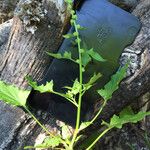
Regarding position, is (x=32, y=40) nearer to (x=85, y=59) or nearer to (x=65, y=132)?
(x=85, y=59)

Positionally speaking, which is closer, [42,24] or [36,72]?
[42,24]

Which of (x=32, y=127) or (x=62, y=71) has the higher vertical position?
(x=62, y=71)

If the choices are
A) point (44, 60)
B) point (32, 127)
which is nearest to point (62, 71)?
point (44, 60)

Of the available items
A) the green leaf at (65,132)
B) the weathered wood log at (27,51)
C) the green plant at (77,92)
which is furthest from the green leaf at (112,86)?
the weathered wood log at (27,51)

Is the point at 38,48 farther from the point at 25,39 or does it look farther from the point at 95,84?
the point at 95,84

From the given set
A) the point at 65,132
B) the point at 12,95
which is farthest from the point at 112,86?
the point at 12,95

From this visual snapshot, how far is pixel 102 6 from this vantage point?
95.3 inches

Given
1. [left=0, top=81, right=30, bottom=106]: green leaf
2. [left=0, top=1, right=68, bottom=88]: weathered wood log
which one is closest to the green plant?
[left=0, top=81, right=30, bottom=106]: green leaf

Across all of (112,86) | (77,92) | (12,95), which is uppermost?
(12,95)

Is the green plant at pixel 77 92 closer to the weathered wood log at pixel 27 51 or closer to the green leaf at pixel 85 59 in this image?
the green leaf at pixel 85 59

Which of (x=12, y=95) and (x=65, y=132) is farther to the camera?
(x=65, y=132)

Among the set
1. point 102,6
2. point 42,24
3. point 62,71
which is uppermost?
point 42,24

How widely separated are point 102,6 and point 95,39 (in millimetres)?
245

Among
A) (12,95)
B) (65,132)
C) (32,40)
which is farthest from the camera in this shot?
(32,40)
